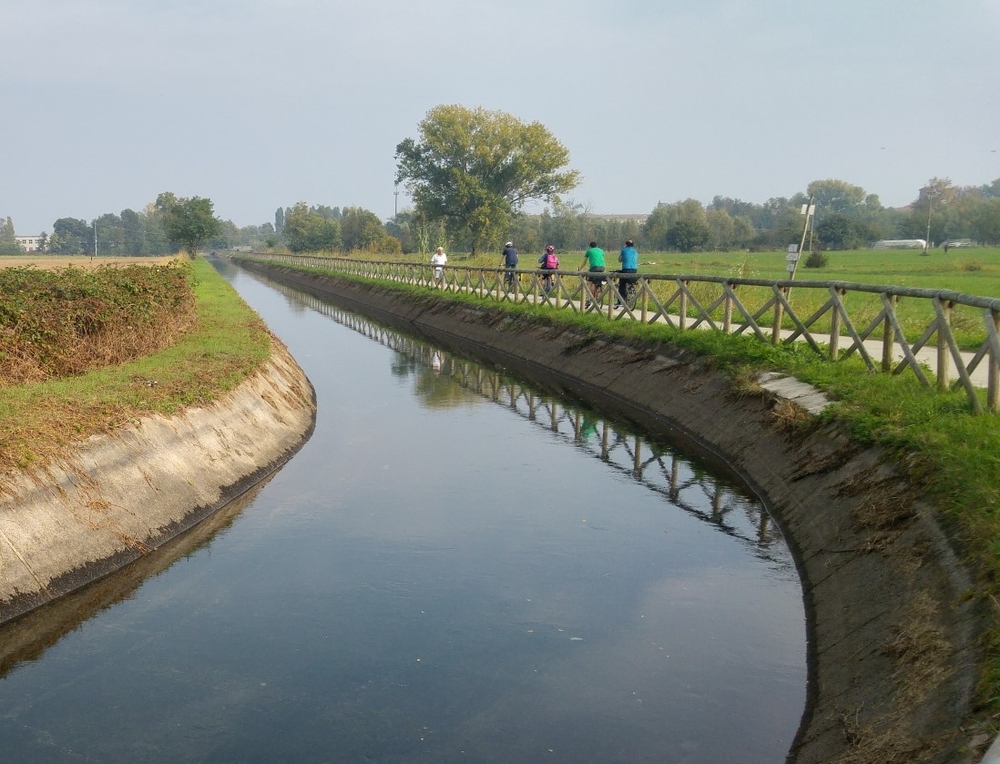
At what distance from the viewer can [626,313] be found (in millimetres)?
23375

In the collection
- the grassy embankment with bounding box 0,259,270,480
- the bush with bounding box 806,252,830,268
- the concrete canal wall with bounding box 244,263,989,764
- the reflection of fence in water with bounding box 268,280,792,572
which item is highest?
the grassy embankment with bounding box 0,259,270,480

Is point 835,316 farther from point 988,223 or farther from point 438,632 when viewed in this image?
point 988,223

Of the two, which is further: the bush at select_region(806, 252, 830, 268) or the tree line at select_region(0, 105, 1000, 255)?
the tree line at select_region(0, 105, 1000, 255)

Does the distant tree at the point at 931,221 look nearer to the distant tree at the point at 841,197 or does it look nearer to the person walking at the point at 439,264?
the distant tree at the point at 841,197

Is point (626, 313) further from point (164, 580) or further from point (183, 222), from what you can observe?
point (183, 222)

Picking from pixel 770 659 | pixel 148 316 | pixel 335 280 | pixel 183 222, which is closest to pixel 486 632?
pixel 770 659

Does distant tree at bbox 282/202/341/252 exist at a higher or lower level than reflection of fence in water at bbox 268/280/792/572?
higher

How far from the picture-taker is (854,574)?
27.2 ft

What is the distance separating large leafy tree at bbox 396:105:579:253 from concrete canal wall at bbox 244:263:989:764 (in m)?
62.7

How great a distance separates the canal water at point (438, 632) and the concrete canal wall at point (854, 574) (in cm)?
40

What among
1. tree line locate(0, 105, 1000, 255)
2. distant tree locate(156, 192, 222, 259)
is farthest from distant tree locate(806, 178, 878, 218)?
distant tree locate(156, 192, 222, 259)

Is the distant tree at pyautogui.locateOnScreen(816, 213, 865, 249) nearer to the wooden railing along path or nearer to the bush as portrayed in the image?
the bush

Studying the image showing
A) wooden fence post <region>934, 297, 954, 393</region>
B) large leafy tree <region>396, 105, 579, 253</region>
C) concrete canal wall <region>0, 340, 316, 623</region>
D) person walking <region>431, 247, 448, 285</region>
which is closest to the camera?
concrete canal wall <region>0, 340, 316, 623</region>

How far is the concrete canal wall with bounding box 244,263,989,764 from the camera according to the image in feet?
18.6
